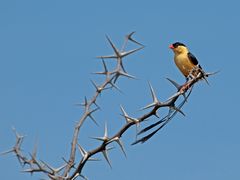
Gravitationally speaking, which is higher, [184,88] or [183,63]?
[183,63]

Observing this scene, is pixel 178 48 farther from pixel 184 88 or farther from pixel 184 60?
pixel 184 88

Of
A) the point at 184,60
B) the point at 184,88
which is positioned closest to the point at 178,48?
the point at 184,60

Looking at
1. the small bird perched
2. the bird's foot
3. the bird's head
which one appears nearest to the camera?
the bird's foot

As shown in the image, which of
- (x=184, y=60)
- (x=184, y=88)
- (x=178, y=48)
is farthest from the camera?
(x=178, y=48)

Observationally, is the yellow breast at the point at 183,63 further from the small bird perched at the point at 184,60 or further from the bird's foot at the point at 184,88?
the bird's foot at the point at 184,88

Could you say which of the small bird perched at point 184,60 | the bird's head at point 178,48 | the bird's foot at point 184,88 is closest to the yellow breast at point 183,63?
the small bird perched at point 184,60

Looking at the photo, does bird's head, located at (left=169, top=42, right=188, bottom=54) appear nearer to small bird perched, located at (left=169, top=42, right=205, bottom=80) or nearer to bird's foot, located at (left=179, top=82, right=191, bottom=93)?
small bird perched, located at (left=169, top=42, right=205, bottom=80)

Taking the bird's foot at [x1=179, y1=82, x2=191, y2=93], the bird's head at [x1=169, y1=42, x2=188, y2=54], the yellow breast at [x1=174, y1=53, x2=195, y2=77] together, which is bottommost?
the bird's foot at [x1=179, y1=82, x2=191, y2=93]

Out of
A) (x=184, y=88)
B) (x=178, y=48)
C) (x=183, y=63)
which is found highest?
(x=178, y=48)

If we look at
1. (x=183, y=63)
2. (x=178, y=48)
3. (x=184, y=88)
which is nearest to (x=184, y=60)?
(x=183, y=63)

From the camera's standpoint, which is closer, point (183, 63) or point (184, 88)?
point (184, 88)

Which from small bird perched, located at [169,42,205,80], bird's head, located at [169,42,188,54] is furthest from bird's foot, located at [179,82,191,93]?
bird's head, located at [169,42,188,54]

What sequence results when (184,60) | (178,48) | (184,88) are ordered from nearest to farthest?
1. (184,88)
2. (184,60)
3. (178,48)

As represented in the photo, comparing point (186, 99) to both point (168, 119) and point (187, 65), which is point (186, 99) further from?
point (187, 65)
